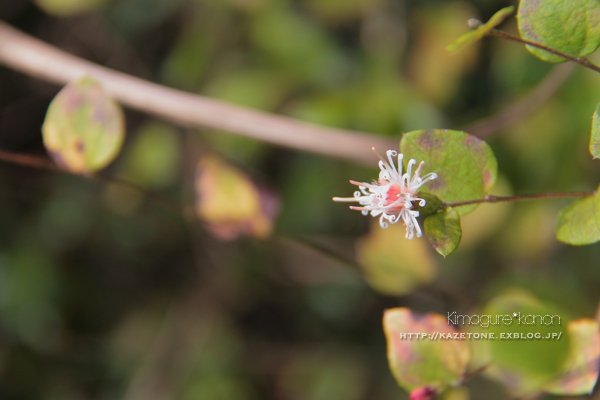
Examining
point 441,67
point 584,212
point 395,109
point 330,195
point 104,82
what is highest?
point 441,67

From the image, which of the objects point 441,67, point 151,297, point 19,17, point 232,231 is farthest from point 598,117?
point 19,17

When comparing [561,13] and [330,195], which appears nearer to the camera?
[561,13]

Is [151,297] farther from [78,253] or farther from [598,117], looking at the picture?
[598,117]

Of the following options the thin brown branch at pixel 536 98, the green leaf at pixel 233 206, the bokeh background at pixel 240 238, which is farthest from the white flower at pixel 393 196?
the bokeh background at pixel 240 238

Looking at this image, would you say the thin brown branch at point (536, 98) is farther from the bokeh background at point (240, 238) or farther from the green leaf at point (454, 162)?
the green leaf at point (454, 162)

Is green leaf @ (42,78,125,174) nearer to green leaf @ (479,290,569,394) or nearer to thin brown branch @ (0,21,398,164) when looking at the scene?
thin brown branch @ (0,21,398,164)

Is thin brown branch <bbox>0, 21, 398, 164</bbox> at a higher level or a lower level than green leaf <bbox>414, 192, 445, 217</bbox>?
higher

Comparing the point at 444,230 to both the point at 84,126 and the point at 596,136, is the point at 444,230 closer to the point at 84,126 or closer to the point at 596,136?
the point at 596,136

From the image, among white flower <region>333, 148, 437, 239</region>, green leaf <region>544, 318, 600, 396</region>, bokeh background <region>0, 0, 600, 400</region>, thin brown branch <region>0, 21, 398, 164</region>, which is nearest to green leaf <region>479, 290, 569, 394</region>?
green leaf <region>544, 318, 600, 396</region>

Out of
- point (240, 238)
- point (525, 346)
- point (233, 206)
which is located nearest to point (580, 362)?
point (525, 346)
